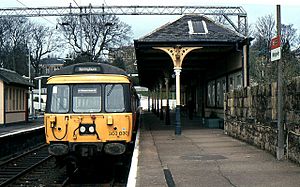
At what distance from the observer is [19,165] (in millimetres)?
15727

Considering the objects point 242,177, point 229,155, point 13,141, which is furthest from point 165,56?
point 242,177

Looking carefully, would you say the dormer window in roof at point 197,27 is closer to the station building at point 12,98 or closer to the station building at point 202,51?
the station building at point 202,51

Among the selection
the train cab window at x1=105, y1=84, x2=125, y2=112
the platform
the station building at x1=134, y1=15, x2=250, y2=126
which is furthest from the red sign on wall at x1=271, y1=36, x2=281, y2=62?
the station building at x1=134, y1=15, x2=250, y2=126

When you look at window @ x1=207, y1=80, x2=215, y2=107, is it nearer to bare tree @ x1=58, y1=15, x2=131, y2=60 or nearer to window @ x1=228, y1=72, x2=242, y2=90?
window @ x1=228, y1=72, x2=242, y2=90

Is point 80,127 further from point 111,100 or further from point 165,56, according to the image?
point 165,56

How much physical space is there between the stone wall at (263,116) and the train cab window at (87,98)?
14.3ft

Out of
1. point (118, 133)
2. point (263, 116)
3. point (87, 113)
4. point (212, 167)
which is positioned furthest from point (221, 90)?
point (212, 167)

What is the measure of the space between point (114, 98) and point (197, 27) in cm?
1196

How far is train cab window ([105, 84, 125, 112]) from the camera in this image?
39.0ft

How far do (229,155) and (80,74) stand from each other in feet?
14.3

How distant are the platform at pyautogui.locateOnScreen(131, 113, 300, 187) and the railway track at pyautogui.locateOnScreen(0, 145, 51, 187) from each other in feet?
10.5

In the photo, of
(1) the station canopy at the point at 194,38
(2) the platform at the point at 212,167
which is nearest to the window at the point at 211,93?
(1) the station canopy at the point at 194,38

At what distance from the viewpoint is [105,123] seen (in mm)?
11609

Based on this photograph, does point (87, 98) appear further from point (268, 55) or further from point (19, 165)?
point (268, 55)
